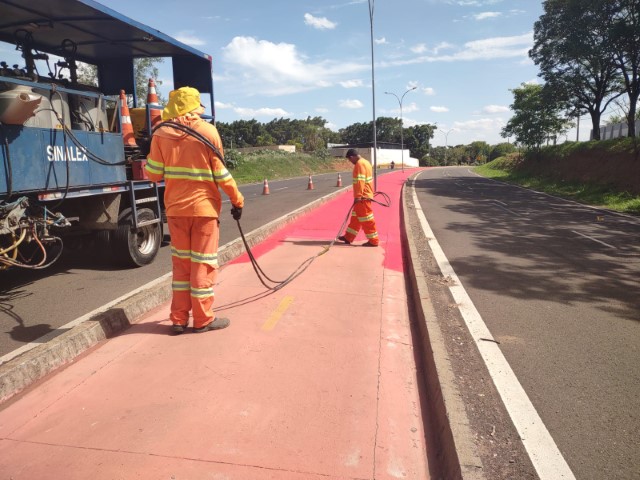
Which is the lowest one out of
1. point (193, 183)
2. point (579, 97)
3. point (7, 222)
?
point (7, 222)

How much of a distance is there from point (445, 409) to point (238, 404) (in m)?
1.32

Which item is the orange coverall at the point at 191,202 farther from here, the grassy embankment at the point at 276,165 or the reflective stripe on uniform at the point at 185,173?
the grassy embankment at the point at 276,165

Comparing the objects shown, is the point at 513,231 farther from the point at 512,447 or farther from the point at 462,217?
the point at 512,447

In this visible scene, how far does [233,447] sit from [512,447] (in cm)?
156

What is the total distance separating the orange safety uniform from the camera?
26.0ft

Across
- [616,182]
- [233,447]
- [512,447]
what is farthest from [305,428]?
[616,182]

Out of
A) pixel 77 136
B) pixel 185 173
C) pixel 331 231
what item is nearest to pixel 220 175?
pixel 185 173

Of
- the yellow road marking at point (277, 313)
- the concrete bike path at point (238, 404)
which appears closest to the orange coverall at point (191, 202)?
the concrete bike path at point (238, 404)

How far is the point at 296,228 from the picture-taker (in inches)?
404

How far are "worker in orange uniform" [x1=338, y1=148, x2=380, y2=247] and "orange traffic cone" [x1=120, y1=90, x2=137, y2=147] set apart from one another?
3.51m

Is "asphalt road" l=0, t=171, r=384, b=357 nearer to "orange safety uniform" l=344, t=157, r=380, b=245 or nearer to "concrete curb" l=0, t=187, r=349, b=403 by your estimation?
"concrete curb" l=0, t=187, r=349, b=403

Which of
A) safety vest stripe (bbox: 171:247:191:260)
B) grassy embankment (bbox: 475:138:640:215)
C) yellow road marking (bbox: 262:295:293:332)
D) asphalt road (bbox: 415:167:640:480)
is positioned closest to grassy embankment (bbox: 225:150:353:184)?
grassy embankment (bbox: 475:138:640:215)

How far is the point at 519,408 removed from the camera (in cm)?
298

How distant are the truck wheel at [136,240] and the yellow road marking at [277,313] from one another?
→ 2.57 m
